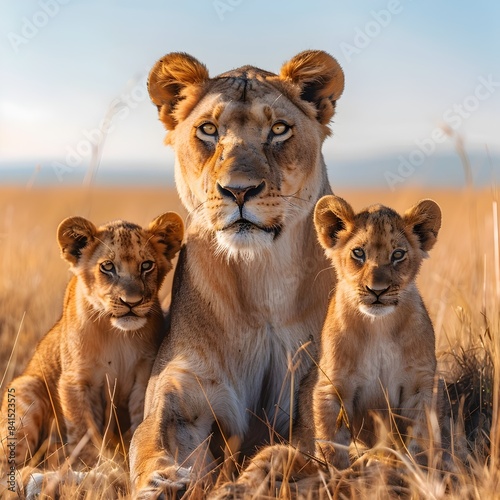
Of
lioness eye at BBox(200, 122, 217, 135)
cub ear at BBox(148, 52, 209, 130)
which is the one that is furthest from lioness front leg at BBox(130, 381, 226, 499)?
cub ear at BBox(148, 52, 209, 130)

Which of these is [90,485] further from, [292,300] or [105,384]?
[292,300]

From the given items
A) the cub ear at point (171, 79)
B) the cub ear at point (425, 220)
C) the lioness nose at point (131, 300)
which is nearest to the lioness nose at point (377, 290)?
the cub ear at point (425, 220)

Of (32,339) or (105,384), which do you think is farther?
(32,339)

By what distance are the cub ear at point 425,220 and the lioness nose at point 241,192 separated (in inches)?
25.3

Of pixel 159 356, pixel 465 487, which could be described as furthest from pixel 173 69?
pixel 465 487

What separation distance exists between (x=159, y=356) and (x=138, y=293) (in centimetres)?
32

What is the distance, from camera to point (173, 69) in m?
4.78

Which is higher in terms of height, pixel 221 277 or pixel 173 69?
pixel 173 69

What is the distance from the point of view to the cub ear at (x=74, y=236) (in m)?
4.88

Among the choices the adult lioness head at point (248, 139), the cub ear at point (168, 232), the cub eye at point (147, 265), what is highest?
the adult lioness head at point (248, 139)

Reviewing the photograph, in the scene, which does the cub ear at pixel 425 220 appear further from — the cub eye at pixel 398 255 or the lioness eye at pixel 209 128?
the lioness eye at pixel 209 128

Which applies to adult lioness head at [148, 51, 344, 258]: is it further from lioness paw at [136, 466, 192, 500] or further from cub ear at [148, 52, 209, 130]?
lioness paw at [136, 466, 192, 500]

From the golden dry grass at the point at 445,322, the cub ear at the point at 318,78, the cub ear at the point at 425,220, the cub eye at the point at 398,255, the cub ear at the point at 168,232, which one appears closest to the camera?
the golden dry grass at the point at 445,322

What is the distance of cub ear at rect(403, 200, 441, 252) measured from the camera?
4.05m
